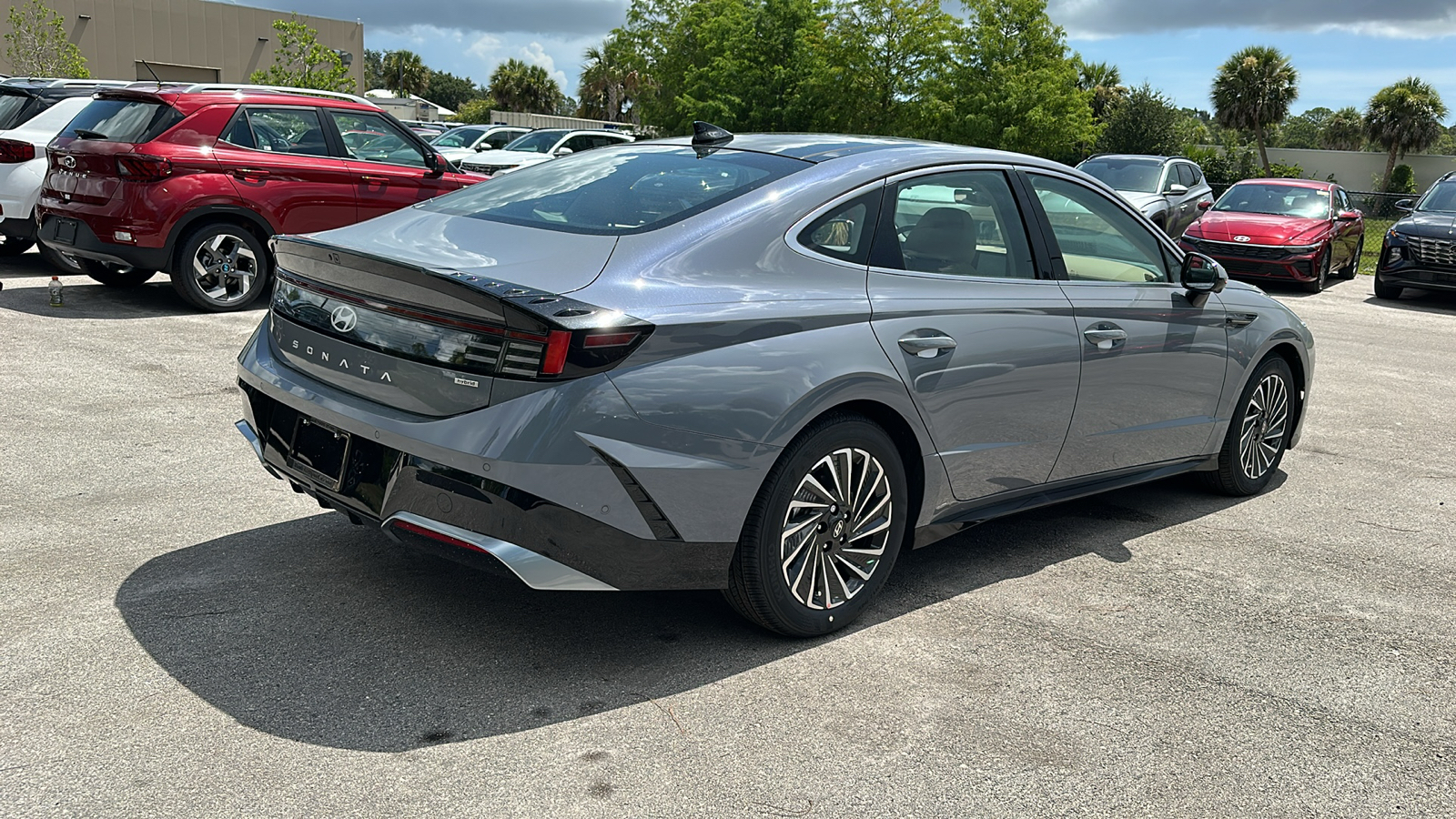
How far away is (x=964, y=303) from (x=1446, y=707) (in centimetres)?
194

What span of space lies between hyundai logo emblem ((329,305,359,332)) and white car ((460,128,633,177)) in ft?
56.0

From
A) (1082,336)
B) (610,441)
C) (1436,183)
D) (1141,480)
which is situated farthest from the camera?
(1436,183)

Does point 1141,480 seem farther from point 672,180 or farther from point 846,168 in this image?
point 672,180

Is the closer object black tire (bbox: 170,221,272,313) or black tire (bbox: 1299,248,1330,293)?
black tire (bbox: 170,221,272,313)

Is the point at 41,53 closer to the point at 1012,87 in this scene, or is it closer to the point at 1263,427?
the point at 1012,87

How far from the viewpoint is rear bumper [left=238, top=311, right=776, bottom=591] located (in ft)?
10.9

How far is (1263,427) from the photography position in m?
6.11

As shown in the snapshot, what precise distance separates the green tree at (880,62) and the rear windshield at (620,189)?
3959cm

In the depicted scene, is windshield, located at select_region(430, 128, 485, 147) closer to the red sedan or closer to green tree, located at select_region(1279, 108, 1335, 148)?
the red sedan

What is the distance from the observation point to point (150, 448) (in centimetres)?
589

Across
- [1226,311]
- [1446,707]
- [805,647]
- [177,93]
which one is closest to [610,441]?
[805,647]

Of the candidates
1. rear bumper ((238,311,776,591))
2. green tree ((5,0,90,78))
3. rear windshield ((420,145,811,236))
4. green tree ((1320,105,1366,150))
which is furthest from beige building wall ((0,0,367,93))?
green tree ((1320,105,1366,150))

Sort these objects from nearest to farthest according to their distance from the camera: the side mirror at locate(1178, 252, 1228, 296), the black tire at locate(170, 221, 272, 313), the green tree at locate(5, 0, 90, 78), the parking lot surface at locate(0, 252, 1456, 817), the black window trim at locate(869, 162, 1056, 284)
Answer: the parking lot surface at locate(0, 252, 1456, 817)
the black window trim at locate(869, 162, 1056, 284)
the side mirror at locate(1178, 252, 1228, 296)
the black tire at locate(170, 221, 272, 313)
the green tree at locate(5, 0, 90, 78)

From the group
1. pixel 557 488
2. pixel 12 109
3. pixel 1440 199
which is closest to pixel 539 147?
pixel 12 109
